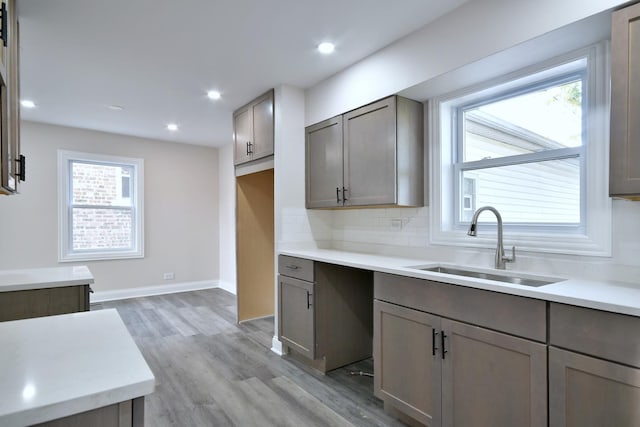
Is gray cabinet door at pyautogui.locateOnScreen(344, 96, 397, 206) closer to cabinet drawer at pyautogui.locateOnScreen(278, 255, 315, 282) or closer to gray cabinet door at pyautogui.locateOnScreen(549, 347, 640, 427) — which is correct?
cabinet drawer at pyautogui.locateOnScreen(278, 255, 315, 282)

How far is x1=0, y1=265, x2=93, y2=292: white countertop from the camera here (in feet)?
6.55

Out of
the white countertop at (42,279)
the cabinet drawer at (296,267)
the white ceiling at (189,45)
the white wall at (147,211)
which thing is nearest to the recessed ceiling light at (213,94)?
the white ceiling at (189,45)

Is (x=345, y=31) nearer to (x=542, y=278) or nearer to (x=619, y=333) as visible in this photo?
(x=542, y=278)

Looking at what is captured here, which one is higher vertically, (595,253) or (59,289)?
(595,253)

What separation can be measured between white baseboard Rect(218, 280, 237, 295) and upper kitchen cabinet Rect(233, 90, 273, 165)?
8.10 ft

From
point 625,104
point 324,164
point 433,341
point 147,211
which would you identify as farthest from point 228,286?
point 625,104

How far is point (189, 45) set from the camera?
261cm

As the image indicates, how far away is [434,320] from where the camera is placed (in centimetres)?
192

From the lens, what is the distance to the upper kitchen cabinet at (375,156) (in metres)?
2.62

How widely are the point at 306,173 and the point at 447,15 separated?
1.77 meters

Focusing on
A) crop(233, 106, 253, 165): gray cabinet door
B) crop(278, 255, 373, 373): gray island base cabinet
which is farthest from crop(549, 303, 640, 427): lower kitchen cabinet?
crop(233, 106, 253, 165): gray cabinet door

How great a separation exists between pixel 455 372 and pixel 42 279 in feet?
7.79

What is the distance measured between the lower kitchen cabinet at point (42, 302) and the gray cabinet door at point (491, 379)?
213 centimetres

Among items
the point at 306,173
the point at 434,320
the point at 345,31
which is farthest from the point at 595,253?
the point at 306,173
